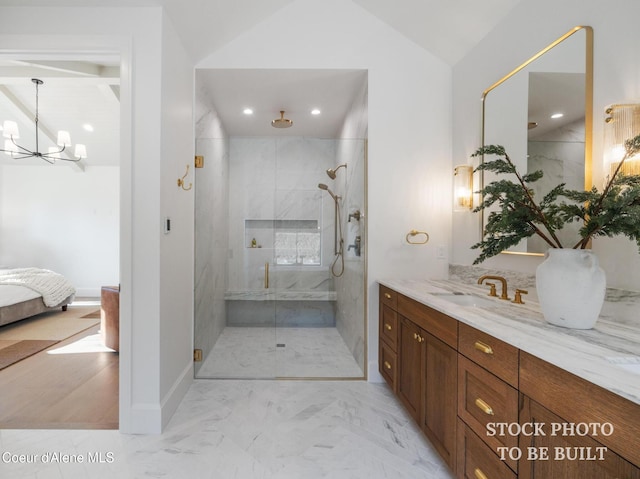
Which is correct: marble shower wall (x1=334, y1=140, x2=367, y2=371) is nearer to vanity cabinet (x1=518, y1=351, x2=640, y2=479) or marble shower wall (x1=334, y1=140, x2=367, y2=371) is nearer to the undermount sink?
the undermount sink

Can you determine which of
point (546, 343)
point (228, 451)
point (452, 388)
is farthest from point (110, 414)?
point (546, 343)

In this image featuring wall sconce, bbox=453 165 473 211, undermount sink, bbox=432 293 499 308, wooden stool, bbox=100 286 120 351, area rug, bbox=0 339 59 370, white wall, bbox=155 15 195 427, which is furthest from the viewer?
wooden stool, bbox=100 286 120 351

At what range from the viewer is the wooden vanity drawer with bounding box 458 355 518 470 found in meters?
1.08

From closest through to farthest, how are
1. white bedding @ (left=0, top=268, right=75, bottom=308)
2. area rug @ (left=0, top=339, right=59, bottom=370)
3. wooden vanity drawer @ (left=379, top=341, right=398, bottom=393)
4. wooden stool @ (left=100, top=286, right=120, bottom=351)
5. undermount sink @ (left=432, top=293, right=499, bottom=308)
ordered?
undermount sink @ (left=432, top=293, right=499, bottom=308)
wooden vanity drawer @ (left=379, top=341, right=398, bottom=393)
area rug @ (left=0, top=339, right=59, bottom=370)
wooden stool @ (left=100, top=286, right=120, bottom=351)
white bedding @ (left=0, top=268, right=75, bottom=308)

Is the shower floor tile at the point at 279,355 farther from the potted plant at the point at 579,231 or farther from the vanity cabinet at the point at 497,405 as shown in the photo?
the potted plant at the point at 579,231

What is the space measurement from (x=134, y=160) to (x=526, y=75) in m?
2.47

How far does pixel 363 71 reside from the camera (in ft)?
8.80

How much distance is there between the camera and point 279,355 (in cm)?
297

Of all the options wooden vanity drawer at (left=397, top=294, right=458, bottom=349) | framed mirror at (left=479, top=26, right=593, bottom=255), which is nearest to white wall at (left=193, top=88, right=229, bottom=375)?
wooden vanity drawer at (left=397, top=294, right=458, bottom=349)

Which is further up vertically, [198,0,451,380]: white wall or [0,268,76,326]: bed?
[198,0,451,380]: white wall

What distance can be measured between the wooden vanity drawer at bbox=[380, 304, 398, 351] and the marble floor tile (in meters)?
0.46

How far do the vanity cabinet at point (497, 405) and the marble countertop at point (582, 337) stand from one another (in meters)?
0.04

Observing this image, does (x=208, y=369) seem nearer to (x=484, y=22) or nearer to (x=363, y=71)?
(x=363, y=71)

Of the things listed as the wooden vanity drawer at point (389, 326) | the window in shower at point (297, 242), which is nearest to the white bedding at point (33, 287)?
the window in shower at point (297, 242)
